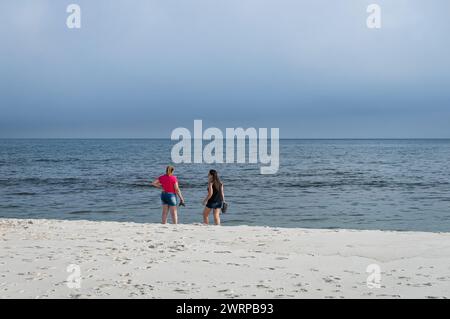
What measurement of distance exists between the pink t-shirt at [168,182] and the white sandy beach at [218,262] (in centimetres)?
203

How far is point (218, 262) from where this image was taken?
8758 millimetres

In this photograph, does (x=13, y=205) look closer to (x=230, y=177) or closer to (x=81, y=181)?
(x=81, y=181)

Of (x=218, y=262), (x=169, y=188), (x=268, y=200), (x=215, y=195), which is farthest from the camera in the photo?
(x=268, y=200)

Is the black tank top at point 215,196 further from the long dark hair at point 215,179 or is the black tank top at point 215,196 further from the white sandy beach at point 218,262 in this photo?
the white sandy beach at point 218,262

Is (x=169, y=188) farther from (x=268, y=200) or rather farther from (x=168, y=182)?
(x=268, y=200)

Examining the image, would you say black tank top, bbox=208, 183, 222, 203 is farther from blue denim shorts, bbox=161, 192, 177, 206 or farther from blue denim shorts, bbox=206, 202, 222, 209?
blue denim shorts, bbox=161, 192, 177, 206

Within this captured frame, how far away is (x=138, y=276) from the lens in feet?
25.3

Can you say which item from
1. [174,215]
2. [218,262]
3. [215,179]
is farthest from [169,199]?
[218,262]

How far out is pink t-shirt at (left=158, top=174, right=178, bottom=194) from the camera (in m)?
14.6

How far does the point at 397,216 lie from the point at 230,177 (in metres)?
23.4

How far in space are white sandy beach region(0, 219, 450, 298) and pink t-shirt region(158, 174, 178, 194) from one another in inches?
80.1

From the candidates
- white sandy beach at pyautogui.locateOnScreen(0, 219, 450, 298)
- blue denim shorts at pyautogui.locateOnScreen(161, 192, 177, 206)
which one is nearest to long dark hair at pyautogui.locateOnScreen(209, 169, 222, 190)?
blue denim shorts at pyautogui.locateOnScreen(161, 192, 177, 206)

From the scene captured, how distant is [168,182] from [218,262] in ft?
20.2
